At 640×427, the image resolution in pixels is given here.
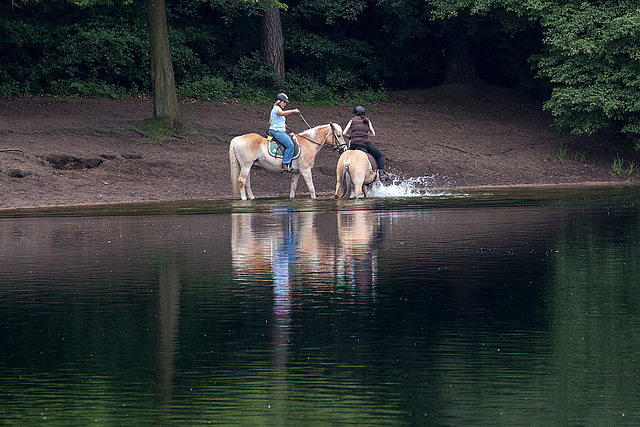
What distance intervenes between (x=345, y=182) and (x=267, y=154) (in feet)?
7.78

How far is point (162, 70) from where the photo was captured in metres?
30.1

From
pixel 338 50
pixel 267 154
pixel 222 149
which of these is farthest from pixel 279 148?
pixel 338 50

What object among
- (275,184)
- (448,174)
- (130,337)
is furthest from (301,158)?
(130,337)

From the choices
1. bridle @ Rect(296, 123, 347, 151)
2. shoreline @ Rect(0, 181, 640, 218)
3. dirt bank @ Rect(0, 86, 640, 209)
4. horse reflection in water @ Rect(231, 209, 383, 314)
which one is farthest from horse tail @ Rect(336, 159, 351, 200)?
horse reflection in water @ Rect(231, 209, 383, 314)

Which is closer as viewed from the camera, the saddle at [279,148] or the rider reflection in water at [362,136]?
the rider reflection in water at [362,136]

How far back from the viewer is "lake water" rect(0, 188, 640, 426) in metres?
6.10

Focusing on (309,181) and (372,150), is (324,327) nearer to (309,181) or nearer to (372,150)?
(372,150)

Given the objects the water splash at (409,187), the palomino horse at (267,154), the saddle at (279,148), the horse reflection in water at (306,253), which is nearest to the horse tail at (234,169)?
the palomino horse at (267,154)

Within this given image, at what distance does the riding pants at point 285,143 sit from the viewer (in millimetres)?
24391

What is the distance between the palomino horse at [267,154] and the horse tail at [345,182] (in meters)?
1.03

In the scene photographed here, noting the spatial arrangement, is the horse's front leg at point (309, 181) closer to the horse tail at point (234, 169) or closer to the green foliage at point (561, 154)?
the horse tail at point (234, 169)

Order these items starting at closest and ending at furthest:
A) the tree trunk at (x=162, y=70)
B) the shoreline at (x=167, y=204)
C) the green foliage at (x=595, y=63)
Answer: the shoreline at (x=167, y=204) → the tree trunk at (x=162, y=70) → the green foliage at (x=595, y=63)

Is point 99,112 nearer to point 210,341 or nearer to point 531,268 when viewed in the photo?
point 531,268

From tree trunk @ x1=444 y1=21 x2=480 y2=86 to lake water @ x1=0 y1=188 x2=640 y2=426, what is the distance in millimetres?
27057
